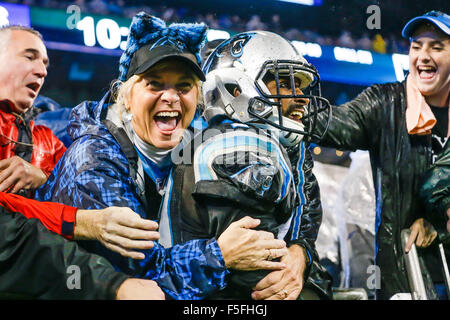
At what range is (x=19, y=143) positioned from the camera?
1953 mm

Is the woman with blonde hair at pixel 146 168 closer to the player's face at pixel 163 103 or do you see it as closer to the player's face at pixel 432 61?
the player's face at pixel 163 103

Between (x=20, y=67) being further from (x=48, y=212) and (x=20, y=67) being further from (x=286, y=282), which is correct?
(x=286, y=282)

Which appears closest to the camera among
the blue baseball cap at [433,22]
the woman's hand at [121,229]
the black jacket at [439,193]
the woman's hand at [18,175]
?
the woman's hand at [121,229]

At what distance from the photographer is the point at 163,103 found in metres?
1.86

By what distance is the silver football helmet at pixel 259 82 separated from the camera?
1.88 meters

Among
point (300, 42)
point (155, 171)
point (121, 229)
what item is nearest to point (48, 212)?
point (121, 229)

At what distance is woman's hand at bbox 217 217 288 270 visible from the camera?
66.1 inches

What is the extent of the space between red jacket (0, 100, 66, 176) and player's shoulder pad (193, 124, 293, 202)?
0.65 metres

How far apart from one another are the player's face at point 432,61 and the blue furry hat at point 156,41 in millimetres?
1062

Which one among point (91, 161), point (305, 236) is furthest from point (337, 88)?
point (91, 161)

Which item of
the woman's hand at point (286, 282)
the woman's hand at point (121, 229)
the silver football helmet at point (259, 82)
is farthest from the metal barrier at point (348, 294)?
the woman's hand at point (121, 229)

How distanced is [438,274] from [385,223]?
11.7 inches

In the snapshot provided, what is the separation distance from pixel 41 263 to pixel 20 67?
79 centimetres
